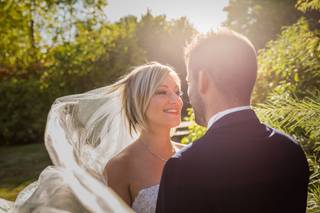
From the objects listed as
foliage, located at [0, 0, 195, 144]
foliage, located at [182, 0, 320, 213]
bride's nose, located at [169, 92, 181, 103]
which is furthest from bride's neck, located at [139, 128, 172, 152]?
foliage, located at [0, 0, 195, 144]

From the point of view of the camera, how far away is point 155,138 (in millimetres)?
3971

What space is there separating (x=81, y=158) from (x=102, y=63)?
1413 cm

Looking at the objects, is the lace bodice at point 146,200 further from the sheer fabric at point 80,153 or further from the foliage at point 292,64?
the foliage at point 292,64

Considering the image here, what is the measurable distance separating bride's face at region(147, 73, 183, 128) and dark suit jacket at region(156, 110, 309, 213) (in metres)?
1.87

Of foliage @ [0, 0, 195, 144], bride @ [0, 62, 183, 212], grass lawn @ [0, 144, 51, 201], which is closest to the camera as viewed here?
bride @ [0, 62, 183, 212]

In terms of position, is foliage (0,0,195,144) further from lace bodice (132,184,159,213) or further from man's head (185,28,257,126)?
man's head (185,28,257,126)

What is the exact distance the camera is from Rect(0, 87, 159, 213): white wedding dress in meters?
2.51

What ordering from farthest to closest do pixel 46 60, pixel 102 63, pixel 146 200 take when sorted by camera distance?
1. pixel 46 60
2. pixel 102 63
3. pixel 146 200

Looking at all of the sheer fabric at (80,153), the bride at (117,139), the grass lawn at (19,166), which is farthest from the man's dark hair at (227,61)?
the grass lawn at (19,166)

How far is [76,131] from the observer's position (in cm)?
404

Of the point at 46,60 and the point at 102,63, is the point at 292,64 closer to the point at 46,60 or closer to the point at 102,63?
the point at 102,63

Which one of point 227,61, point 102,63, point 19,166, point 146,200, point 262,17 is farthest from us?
point 262,17

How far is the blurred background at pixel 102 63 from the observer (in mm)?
3177

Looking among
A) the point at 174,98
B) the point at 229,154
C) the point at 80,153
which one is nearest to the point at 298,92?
the point at 174,98
